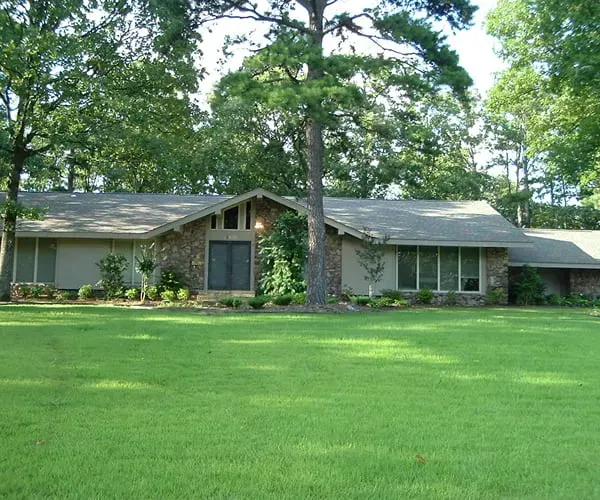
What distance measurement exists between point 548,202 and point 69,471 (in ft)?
142

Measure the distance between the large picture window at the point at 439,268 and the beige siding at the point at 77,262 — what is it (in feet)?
34.4

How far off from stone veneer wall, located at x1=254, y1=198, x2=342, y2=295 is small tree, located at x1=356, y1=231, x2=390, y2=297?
752 mm

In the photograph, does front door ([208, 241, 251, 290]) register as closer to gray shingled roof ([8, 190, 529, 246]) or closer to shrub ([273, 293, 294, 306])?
gray shingled roof ([8, 190, 529, 246])

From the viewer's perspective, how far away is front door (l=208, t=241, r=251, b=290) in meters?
21.0

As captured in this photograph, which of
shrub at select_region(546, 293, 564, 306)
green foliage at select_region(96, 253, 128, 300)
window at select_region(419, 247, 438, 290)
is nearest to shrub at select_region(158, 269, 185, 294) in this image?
green foliage at select_region(96, 253, 128, 300)

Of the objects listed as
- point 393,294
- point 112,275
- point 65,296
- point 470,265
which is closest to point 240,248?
point 112,275

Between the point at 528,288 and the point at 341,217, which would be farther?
the point at 341,217

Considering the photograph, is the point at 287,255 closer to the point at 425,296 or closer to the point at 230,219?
the point at 230,219

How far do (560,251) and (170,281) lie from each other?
14.8 meters

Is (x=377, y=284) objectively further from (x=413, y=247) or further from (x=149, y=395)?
(x=149, y=395)

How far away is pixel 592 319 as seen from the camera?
1547 cm

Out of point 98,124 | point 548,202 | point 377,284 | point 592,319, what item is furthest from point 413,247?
point 548,202

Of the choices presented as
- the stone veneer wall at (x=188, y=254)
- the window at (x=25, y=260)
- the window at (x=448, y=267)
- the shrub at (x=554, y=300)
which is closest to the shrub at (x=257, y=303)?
the stone veneer wall at (x=188, y=254)

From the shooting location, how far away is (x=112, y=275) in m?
19.9
